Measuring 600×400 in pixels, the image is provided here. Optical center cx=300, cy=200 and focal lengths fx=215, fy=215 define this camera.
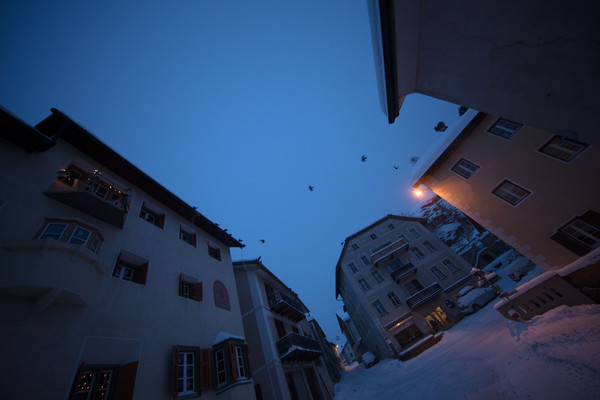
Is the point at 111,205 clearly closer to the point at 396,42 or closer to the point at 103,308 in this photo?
the point at 103,308

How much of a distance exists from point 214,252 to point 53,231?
8.56 m

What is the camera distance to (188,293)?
33.9 ft

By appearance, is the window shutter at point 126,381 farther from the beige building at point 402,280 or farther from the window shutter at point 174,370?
the beige building at point 402,280

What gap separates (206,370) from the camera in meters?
8.21

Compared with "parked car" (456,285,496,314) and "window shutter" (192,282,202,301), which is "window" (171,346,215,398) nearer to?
"window shutter" (192,282,202,301)

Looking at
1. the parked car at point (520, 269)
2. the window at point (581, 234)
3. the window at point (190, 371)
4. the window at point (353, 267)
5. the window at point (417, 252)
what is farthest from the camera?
the window at point (353, 267)

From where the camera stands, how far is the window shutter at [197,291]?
33.5 feet

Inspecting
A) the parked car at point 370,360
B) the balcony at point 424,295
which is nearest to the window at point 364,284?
the balcony at point 424,295

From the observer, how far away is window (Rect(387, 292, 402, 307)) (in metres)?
27.1

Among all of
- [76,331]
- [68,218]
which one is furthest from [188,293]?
[68,218]

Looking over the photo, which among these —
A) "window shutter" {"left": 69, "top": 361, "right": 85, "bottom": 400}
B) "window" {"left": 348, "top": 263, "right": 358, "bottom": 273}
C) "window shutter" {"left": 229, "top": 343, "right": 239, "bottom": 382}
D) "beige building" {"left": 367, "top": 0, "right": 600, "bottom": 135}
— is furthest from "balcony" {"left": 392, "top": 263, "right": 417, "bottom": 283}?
"window shutter" {"left": 69, "top": 361, "right": 85, "bottom": 400}

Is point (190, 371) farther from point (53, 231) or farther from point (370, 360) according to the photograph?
point (370, 360)

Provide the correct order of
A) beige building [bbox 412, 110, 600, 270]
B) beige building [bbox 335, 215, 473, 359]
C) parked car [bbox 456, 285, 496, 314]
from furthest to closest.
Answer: beige building [bbox 335, 215, 473, 359], parked car [bbox 456, 285, 496, 314], beige building [bbox 412, 110, 600, 270]

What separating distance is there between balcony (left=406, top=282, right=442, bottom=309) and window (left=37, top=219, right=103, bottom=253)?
29713mm
